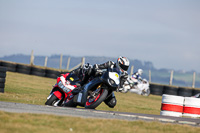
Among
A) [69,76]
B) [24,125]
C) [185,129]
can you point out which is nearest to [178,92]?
[69,76]

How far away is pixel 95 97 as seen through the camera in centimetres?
984

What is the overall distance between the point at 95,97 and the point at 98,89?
0.21 meters

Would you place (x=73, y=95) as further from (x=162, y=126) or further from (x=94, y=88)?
(x=162, y=126)

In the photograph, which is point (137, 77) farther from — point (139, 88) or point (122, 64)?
point (122, 64)

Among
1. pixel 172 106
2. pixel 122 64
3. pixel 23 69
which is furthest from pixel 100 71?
pixel 23 69

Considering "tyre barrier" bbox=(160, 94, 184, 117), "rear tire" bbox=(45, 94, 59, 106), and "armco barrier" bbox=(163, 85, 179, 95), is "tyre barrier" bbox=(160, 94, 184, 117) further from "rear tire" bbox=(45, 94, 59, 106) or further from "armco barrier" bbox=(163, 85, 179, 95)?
"armco barrier" bbox=(163, 85, 179, 95)

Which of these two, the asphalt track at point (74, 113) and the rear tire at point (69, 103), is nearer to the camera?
the asphalt track at point (74, 113)

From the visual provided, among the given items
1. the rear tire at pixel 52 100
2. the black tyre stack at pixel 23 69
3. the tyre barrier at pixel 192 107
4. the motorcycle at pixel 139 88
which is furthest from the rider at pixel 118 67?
the black tyre stack at pixel 23 69

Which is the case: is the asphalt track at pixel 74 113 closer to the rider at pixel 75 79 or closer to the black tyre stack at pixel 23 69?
the rider at pixel 75 79

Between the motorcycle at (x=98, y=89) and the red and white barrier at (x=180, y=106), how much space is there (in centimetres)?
233

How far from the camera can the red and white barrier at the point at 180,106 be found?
11680 mm

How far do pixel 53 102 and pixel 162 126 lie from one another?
437cm

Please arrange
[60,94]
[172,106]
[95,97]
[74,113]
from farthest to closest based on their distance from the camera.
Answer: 1. [172,106]
2. [60,94]
3. [95,97]
4. [74,113]

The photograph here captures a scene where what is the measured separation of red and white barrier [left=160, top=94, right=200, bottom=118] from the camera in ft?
38.3
